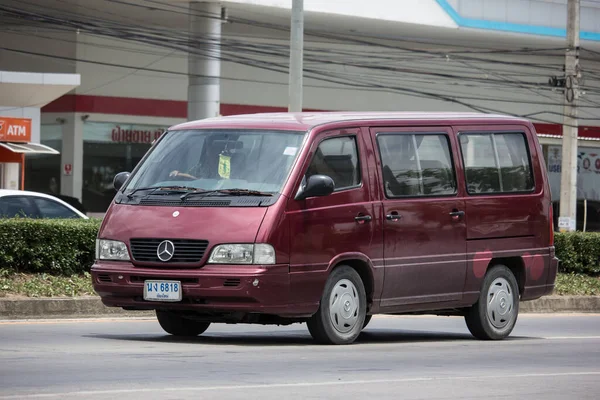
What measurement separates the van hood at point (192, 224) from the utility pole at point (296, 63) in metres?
10.3

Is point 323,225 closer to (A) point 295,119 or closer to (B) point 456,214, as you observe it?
(A) point 295,119

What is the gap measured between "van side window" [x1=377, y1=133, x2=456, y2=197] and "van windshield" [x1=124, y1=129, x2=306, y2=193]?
1.05m

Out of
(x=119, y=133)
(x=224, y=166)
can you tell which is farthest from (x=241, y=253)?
(x=119, y=133)

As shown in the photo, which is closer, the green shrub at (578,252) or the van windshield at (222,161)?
the van windshield at (222,161)

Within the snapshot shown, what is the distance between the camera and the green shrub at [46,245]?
1570 cm

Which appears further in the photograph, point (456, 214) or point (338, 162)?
point (456, 214)

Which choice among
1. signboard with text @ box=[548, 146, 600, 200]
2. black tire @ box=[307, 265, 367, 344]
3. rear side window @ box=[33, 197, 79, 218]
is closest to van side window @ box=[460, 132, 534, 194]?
black tire @ box=[307, 265, 367, 344]

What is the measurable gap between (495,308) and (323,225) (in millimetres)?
2781

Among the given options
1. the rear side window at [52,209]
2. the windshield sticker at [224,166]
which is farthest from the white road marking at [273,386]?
the rear side window at [52,209]

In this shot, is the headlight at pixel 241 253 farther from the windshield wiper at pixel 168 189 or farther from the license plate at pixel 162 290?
the windshield wiper at pixel 168 189

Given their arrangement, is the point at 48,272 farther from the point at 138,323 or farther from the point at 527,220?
the point at 527,220

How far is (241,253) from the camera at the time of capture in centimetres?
1090

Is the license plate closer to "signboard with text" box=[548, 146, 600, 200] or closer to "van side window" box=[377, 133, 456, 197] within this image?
"van side window" box=[377, 133, 456, 197]

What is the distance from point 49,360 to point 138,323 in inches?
176
